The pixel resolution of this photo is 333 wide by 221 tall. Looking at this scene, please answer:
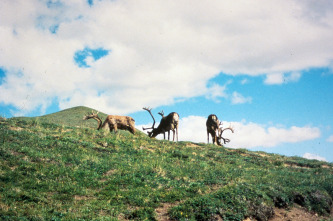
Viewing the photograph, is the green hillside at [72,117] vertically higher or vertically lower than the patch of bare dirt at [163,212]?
higher

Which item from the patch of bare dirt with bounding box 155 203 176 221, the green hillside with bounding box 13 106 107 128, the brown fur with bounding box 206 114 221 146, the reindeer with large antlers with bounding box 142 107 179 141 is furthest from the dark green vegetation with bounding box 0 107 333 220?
the green hillside with bounding box 13 106 107 128

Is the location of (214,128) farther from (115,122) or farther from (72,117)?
(72,117)

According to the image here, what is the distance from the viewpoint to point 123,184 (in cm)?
1259

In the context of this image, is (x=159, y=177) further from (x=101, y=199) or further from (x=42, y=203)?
(x=42, y=203)

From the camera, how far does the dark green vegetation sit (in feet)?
31.7

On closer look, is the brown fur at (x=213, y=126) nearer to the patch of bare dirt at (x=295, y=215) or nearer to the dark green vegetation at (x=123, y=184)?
the dark green vegetation at (x=123, y=184)

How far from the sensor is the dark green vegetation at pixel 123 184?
966cm

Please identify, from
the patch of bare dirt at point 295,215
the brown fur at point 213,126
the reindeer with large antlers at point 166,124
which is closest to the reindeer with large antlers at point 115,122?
the reindeer with large antlers at point 166,124

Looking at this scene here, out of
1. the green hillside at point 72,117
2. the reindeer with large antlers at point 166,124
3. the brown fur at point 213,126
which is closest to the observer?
the reindeer with large antlers at point 166,124

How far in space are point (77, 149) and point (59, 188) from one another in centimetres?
602

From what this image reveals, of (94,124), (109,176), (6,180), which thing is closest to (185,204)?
(109,176)

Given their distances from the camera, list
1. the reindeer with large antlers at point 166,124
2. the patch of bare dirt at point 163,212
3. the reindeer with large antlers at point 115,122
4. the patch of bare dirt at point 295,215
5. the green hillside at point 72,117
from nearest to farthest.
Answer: the patch of bare dirt at point 163,212
the patch of bare dirt at point 295,215
the reindeer with large antlers at point 115,122
the reindeer with large antlers at point 166,124
the green hillside at point 72,117

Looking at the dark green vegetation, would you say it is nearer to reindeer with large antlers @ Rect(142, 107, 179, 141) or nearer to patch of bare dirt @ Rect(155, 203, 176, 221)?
patch of bare dirt @ Rect(155, 203, 176, 221)

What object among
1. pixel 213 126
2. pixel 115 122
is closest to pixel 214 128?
pixel 213 126
